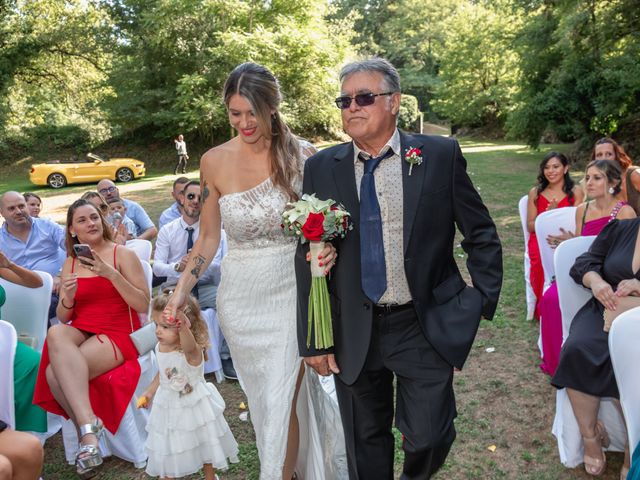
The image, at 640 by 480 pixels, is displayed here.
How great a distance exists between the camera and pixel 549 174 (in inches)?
245

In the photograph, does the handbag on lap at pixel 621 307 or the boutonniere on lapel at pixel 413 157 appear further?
the handbag on lap at pixel 621 307

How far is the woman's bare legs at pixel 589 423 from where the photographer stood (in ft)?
10.9

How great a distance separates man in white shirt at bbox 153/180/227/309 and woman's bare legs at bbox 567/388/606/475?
3.50m

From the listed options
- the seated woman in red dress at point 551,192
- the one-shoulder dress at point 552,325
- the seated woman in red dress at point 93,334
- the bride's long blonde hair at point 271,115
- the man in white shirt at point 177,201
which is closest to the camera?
the bride's long blonde hair at point 271,115

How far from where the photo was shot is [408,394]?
258 cm

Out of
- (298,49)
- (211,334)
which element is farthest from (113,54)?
(211,334)

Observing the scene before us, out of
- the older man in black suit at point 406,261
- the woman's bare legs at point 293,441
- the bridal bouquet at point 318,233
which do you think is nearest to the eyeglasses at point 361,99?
the older man in black suit at point 406,261

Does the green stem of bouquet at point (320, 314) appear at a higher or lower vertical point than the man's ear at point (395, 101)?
lower

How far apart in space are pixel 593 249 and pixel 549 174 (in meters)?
2.61

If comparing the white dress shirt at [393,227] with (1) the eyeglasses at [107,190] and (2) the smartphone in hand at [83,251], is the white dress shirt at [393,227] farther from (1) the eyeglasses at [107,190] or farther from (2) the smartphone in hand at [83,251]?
(1) the eyeglasses at [107,190]

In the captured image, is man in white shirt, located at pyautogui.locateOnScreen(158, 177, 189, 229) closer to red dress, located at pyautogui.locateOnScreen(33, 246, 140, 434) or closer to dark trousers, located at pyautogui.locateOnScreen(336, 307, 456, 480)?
red dress, located at pyautogui.locateOnScreen(33, 246, 140, 434)

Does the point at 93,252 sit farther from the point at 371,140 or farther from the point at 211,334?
the point at 371,140

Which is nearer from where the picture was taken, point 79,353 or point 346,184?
point 346,184

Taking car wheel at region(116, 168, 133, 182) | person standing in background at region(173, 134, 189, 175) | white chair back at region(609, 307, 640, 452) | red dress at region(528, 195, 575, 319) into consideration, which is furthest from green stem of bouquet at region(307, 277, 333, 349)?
person standing in background at region(173, 134, 189, 175)
